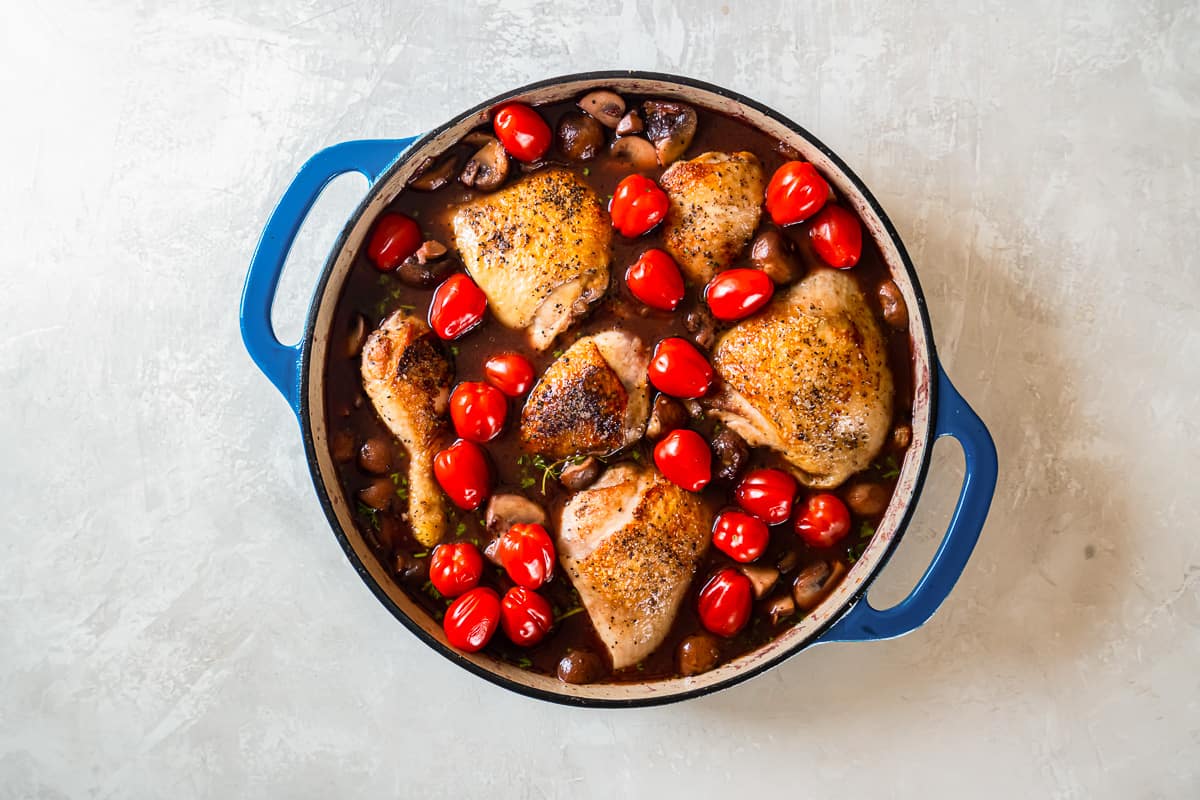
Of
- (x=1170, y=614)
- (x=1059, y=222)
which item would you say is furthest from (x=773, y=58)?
(x=1170, y=614)

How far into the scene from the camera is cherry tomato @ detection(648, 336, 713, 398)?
273 centimetres

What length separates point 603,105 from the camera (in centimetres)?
284

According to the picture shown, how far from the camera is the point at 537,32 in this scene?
310 centimetres

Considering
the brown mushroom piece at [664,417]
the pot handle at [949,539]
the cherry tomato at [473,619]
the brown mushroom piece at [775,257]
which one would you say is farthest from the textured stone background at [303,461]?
the brown mushroom piece at [664,417]

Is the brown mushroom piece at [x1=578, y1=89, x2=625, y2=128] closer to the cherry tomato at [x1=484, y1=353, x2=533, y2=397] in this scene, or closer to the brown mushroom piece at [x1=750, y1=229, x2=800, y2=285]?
the brown mushroom piece at [x1=750, y1=229, x2=800, y2=285]

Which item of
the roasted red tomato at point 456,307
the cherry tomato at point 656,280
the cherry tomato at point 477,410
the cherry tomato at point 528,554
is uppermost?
the roasted red tomato at point 456,307

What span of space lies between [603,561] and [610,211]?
40.0 inches

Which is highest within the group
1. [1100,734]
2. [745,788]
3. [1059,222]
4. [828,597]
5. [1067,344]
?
[1059,222]

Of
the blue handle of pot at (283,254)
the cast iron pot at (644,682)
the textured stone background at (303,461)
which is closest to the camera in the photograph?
the cast iron pot at (644,682)

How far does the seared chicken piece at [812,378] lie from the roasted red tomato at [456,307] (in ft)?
2.33

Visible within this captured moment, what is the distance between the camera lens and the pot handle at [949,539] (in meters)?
2.76

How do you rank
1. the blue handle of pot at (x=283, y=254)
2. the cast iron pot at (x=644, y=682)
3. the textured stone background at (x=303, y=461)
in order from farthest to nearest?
the textured stone background at (x=303, y=461), the blue handle of pot at (x=283, y=254), the cast iron pot at (x=644, y=682)

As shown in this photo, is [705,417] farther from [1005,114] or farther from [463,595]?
[1005,114]

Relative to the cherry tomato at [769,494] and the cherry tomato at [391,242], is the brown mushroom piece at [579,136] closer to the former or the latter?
the cherry tomato at [391,242]
